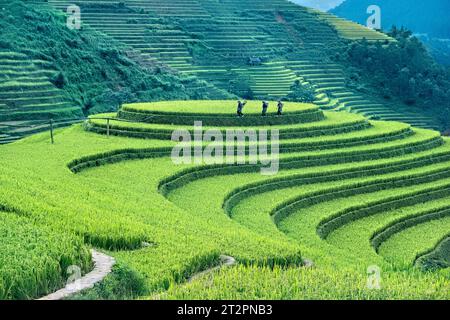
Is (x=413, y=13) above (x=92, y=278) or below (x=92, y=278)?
above

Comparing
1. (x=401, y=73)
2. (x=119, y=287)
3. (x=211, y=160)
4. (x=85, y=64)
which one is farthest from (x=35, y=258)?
(x=401, y=73)

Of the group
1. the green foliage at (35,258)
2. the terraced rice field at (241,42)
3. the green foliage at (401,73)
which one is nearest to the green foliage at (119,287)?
the green foliage at (35,258)

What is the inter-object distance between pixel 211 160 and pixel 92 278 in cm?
1058

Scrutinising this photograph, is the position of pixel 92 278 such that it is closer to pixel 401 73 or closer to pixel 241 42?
pixel 241 42

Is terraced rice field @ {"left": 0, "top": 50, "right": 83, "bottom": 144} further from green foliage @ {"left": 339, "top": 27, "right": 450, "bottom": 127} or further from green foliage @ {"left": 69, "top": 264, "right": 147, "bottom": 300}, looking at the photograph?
green foliage @ {"left": 339, "top": 27, "right": 450, "bottom": 127}

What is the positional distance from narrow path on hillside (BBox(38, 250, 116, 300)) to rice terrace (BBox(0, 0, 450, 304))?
3 cm

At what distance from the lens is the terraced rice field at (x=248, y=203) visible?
744 cm

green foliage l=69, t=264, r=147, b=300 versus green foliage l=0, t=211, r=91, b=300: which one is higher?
green foliage l=0, t=211, r=91, b=300

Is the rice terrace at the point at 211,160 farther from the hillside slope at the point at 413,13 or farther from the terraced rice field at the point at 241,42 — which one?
the hillside slope at the point at 413,13

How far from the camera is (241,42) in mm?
44938

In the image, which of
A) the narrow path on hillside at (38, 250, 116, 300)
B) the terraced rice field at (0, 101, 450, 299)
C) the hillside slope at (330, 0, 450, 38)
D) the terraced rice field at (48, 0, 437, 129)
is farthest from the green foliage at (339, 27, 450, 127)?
the hillside slope at (330, 0, 450, 38)

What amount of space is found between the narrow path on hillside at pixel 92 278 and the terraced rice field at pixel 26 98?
17.6 m

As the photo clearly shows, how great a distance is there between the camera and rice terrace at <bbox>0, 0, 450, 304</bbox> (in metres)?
7.42

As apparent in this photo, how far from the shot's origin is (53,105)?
1127 inches
